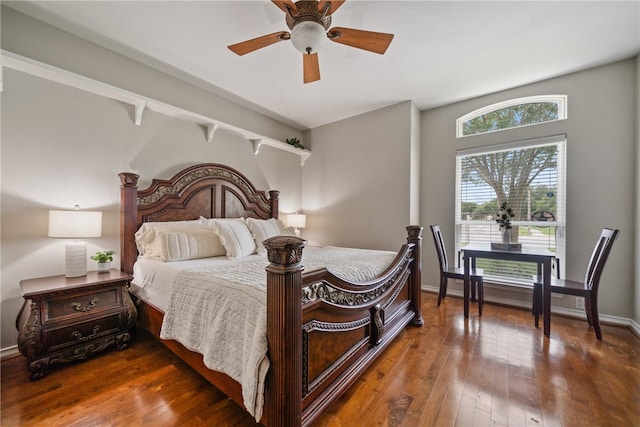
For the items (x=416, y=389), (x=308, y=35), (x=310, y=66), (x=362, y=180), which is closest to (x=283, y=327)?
(x=416, y=389)

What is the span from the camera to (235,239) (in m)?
2.59

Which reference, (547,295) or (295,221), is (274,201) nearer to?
(295,221)

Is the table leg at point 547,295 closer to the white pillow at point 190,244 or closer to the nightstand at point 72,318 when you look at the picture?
the white pillow at point 190,244

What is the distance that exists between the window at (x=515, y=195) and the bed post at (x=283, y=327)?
3311 millimetres

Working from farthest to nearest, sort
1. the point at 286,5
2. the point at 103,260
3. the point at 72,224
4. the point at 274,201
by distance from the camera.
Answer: the point at 274,201, the point at 103,260, the point at 72,224, the point at 286,5

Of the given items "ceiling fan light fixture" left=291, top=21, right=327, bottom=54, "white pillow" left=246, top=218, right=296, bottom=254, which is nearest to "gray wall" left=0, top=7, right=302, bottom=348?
"white pillow" left=246, top=218, right=296, bottom=254

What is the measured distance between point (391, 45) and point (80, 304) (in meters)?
3.52

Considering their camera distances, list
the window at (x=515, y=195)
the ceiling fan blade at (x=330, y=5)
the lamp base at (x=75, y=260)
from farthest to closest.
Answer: the window at (x=515, y=195)
the lamp base at (x=75, y=260)
the ceiling fan blade at (x=330, y=5)

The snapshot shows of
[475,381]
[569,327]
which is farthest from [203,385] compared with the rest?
[569,327]

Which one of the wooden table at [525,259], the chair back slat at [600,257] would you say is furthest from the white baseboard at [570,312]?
the chair back slat at [600,257]

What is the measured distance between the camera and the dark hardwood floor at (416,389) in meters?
1.41

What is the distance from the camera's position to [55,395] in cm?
159

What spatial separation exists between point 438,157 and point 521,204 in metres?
1.25

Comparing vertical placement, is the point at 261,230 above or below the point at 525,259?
above
